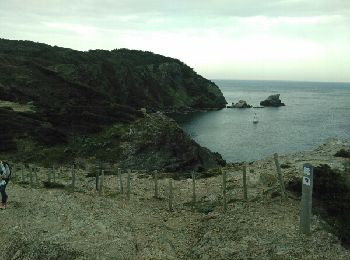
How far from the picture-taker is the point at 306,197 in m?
15.2

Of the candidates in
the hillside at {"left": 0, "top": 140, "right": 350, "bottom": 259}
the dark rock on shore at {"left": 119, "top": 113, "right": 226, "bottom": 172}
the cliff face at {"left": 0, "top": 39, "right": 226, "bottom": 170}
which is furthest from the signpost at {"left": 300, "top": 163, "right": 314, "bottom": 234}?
the cliff face at {"left": 0, "top": 39, "right": 226, "bottom": 170}

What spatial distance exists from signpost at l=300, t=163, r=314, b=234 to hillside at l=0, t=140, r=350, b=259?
1.23 ft

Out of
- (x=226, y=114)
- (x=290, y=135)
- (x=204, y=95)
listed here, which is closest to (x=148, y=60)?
(x=204, y=95)

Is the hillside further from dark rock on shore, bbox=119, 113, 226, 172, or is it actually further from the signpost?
dark rock on shore, bbox=119, 113, 226, 172

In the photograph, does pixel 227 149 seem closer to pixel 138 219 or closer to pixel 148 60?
pixel 138 219

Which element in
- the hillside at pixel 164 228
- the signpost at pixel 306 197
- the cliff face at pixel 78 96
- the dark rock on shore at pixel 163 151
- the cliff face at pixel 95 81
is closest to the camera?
the signpost at pixel 306 197

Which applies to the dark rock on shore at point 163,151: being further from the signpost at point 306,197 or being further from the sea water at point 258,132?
the signpost at point 306,197

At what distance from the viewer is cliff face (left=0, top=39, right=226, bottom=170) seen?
2137 inches


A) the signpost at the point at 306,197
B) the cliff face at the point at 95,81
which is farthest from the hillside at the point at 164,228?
the cliff face at the point at 95,81

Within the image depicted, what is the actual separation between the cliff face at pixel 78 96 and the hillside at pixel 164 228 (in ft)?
76.5

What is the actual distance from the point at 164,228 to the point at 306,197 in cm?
625

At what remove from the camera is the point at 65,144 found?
5212 cm

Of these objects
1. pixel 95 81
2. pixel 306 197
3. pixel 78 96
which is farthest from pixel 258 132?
pixel 306 197

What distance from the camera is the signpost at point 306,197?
591 inches
